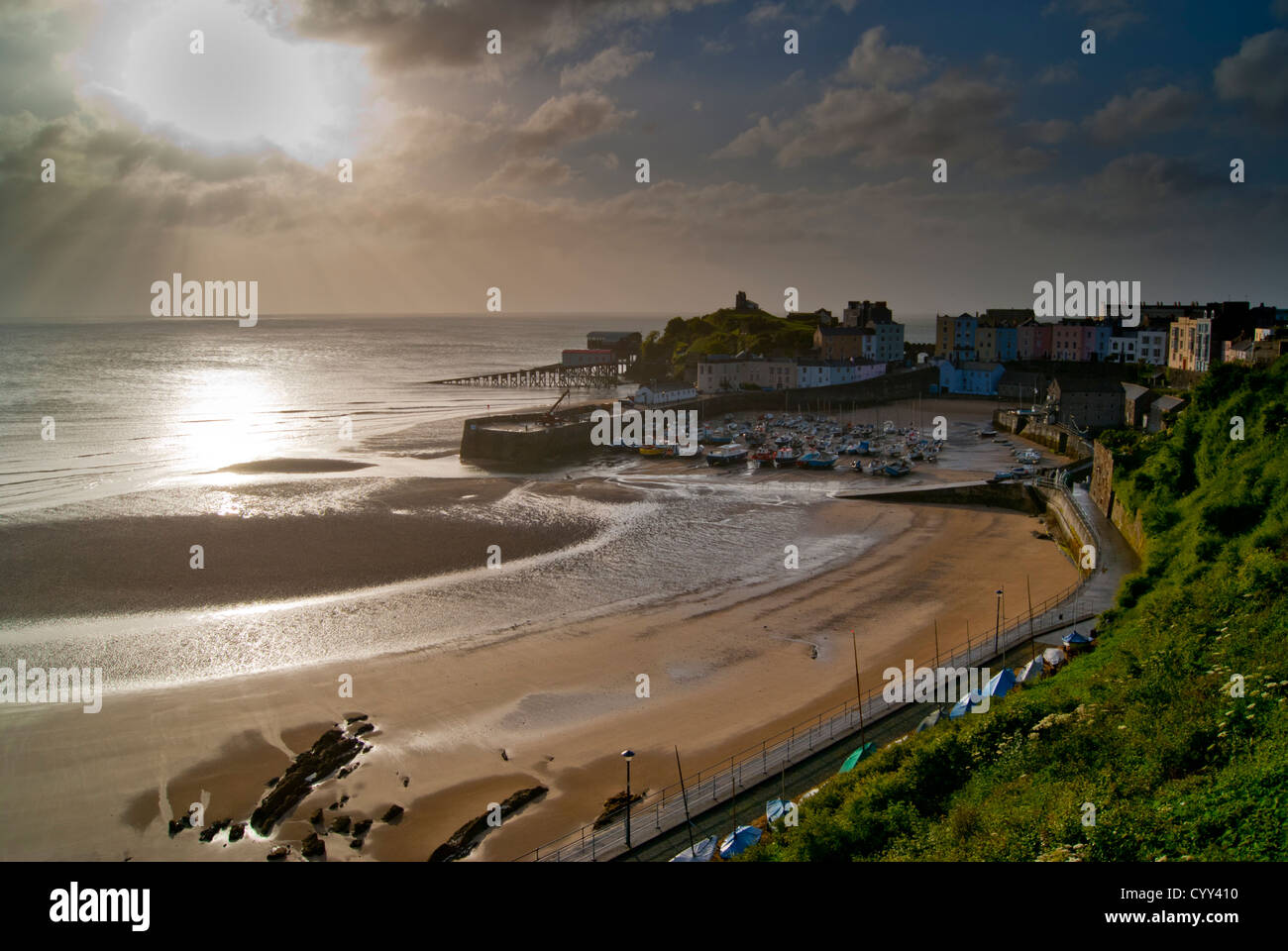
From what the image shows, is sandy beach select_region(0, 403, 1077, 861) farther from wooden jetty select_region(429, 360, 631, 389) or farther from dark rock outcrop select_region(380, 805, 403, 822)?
wooden jetty select_region(429, 360, 631, 389)

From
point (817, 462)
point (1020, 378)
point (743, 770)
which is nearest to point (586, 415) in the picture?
point (817, 462)

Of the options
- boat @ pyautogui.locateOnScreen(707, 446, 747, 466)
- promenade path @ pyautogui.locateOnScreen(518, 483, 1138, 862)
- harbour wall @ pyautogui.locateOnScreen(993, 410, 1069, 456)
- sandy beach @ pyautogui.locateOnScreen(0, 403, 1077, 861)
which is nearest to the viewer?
promenade path @ pyautogui.locateOnScreen(518, 483, 1138, 862)

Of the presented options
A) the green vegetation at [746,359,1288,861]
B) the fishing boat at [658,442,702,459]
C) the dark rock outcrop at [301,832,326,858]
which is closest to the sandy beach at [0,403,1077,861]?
the dark rock outcrop at [301,832,326,858]

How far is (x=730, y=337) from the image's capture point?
281 feet

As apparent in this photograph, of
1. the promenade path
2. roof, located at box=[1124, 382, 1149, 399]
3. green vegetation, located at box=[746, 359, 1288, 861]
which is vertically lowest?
the promenade path

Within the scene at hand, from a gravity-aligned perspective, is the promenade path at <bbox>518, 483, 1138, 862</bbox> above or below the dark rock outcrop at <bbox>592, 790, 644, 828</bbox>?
above

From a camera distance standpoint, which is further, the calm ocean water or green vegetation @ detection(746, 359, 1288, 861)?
the calm ocean water

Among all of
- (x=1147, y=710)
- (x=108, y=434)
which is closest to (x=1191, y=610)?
(x=1147, y=710)

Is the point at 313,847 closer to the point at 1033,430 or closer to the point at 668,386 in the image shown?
the point at 1033,430

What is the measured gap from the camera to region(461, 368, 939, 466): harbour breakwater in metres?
44.8

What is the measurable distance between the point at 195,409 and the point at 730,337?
4723cm

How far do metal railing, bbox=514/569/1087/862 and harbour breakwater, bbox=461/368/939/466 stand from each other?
29862mm

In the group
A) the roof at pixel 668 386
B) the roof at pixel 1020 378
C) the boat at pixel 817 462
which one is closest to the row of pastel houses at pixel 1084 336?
the roof at pixel 1020 378
